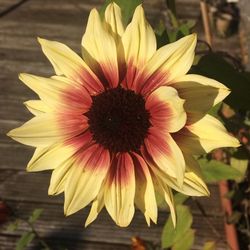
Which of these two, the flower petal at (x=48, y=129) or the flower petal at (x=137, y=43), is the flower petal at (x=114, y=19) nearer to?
the flower petal at (x=137, y=43)

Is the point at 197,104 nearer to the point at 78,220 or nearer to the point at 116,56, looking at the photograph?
the point at 116,56

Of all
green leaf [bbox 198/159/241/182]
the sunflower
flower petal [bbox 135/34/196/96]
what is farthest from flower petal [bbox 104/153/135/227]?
green leaf [bbox 198/159/241/182]

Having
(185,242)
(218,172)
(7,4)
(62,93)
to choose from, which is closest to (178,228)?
(185,242)

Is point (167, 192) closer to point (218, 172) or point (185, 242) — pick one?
point (218, 172)

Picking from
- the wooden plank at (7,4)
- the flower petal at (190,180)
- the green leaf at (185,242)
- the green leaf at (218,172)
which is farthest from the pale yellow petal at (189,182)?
the wooden plank at (7,4)

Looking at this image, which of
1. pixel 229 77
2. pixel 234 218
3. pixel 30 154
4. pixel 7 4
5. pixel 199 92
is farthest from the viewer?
pixel 7 4

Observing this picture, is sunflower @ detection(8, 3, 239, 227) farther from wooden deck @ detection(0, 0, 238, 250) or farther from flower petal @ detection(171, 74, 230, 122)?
wooden deck @ detection(0, 0, 238, 250)
